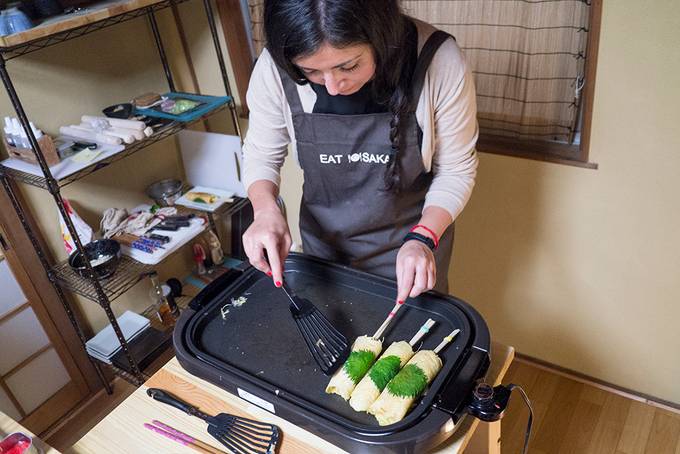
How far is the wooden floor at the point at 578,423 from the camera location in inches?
62.6

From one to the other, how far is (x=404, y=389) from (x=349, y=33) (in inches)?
21.5

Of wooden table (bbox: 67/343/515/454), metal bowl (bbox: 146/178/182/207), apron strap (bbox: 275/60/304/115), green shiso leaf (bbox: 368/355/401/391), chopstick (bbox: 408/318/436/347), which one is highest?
apron strap (bbox: 275/60/304/115)

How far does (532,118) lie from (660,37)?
0.37 m

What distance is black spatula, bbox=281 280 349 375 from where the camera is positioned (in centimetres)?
86

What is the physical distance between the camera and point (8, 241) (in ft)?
5.31

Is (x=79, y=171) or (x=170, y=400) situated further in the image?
(x=79, y=171)

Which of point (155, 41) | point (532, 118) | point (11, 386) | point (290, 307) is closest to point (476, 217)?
point (532, 118)

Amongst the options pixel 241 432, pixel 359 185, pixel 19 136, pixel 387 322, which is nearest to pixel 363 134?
pixel 359 185

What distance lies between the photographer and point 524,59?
55.6 inches

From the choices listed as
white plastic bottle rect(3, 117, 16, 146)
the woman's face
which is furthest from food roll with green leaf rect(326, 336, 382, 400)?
white plastic bottle rect(3, 117, 16, 146)

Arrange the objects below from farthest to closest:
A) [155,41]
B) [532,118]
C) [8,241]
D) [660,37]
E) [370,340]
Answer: [155,41]
[8,241]
[532,118]
[660,37]
[370,340]

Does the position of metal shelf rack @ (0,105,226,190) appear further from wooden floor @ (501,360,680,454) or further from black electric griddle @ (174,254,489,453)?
wooden floor @ (501,360,680,454)

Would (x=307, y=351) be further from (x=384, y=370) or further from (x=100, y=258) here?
(x=100, y=258)

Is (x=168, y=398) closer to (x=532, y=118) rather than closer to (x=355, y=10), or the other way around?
(x=355, y=10)
